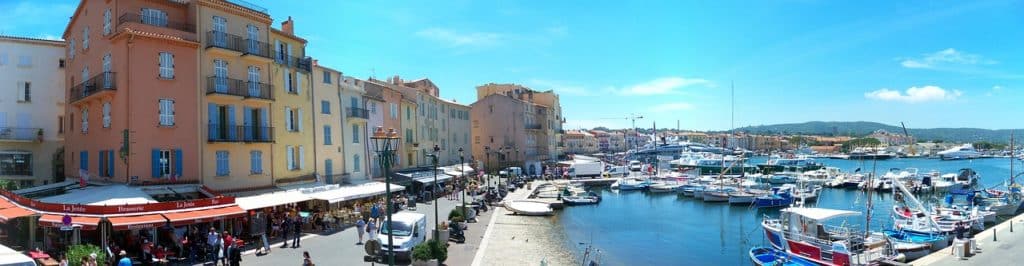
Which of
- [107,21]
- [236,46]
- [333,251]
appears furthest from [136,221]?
[107,21]

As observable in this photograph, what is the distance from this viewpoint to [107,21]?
27125mm

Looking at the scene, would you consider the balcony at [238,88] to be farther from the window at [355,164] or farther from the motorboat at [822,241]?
the motorboat at [822,241]

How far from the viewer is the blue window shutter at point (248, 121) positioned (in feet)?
96.9

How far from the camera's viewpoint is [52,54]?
112ft

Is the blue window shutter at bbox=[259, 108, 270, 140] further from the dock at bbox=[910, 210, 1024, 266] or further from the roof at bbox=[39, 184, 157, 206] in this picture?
the dock at bbox=[910, 210, 1024, 266]

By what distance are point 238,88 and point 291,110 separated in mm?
4697

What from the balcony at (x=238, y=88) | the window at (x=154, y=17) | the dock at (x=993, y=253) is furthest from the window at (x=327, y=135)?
the dock at (x=993, y=253)

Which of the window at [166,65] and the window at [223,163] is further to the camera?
the window at [223,163]

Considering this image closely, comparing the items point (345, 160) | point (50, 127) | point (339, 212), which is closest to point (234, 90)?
point (339, 212)

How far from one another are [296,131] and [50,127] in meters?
14.5

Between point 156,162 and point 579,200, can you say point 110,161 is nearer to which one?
point 156,162

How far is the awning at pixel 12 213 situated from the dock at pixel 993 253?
34570mm

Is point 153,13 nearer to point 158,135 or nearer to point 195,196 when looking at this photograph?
point 158,135

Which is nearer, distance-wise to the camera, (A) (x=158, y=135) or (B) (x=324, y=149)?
(A) (x=158, y=135)
